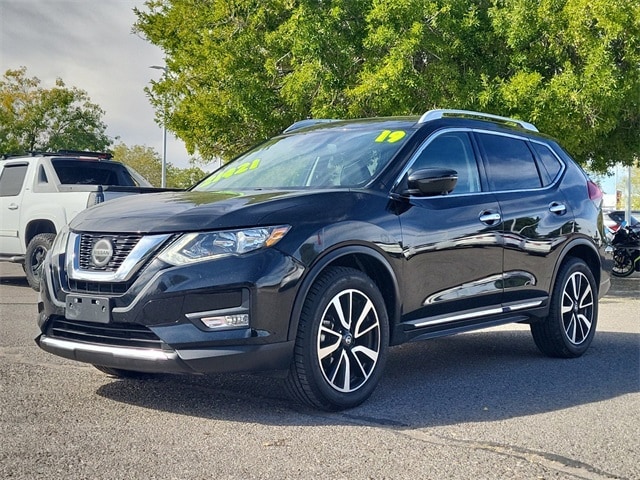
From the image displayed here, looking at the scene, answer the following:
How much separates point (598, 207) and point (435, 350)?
198 cm

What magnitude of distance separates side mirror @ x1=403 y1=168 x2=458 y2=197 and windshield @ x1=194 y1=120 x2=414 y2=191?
260 millimetres

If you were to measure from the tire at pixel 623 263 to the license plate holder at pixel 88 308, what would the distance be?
600 inches

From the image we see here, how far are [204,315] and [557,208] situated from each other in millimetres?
3694

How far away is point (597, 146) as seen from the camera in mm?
16891

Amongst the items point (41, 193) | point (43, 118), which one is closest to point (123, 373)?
point (41, 193)

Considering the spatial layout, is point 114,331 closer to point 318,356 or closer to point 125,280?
point 125,280

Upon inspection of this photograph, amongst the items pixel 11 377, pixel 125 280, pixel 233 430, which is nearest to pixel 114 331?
pixel 125 280

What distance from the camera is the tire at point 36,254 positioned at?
A: 39.9 feet

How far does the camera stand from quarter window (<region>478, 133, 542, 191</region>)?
22.1ft

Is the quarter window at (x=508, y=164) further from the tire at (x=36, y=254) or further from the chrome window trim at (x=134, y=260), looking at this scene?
the tire at (x=36, y=254)

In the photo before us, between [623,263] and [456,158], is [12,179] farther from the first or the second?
[623,263]

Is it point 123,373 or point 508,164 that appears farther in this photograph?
point 508,164

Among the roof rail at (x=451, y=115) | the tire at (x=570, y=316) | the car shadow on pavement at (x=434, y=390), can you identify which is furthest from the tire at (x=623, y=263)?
the roof rail at (x=451, y=115)

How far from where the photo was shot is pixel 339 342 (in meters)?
5.12
